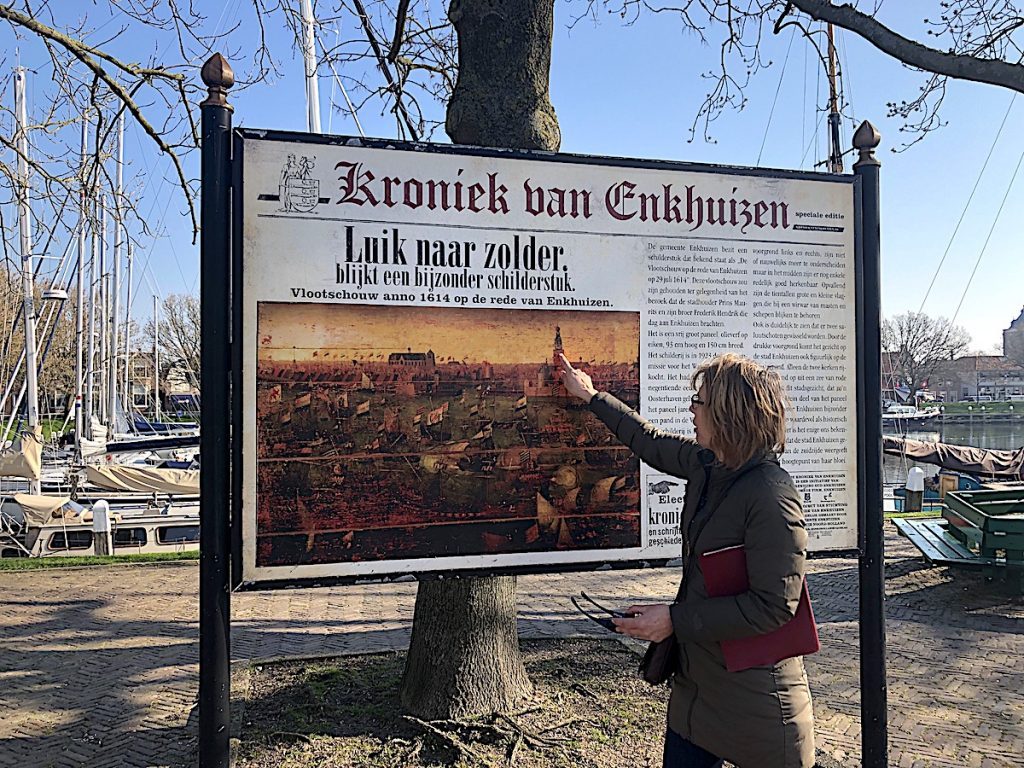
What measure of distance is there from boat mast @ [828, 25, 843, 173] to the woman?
2.48m

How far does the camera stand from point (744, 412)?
9.04 feet

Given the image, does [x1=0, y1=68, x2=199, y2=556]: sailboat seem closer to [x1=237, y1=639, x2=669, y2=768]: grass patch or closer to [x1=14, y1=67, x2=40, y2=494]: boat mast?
[x1=14, y1=67, x2=40, y2=494]: boat mast

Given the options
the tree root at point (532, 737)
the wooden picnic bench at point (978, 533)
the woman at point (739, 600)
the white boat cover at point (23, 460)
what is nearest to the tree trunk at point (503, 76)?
the woman at point (739, 600)

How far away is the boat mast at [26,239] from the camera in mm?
8922

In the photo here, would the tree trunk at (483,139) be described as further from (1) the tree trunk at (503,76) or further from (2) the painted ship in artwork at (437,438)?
(2) the painted ship in artwork at (437,438)

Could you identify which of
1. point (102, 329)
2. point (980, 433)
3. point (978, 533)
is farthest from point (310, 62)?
point (980, 433)

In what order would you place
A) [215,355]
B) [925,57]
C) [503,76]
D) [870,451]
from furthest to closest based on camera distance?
[925,57] < [503,76] < [870,451] < [215,355]

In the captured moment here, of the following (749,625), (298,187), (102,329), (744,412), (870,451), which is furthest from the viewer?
(102,329)

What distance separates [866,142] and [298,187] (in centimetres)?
276

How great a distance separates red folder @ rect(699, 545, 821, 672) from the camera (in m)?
2.67

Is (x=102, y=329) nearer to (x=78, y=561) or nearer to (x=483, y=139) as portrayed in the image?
(x=78, y=561)

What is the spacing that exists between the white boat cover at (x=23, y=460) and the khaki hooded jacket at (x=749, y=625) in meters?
19.5

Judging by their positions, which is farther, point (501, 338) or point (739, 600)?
point (501, 338)

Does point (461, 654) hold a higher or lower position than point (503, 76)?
lower
